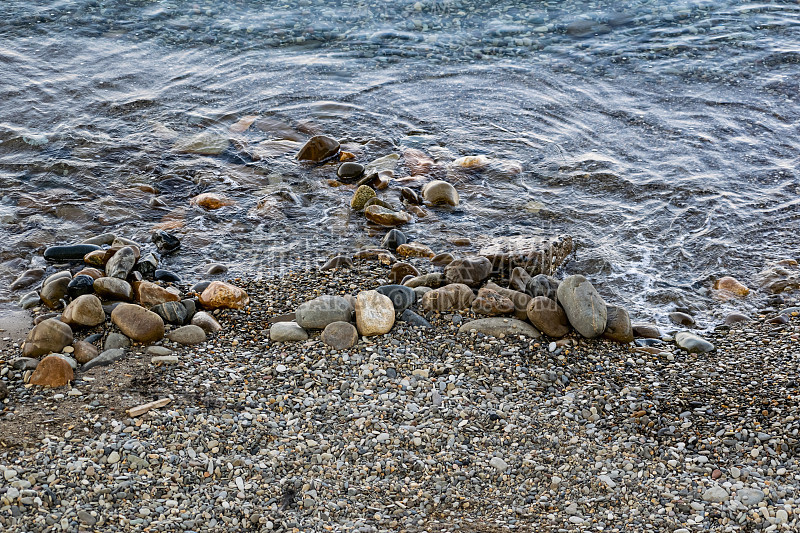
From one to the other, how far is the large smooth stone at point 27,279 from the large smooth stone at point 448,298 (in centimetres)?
268

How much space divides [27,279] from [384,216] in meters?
2.62

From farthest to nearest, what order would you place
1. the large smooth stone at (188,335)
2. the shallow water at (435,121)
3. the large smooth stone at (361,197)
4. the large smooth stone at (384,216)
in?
the large smooth stone at (361,197)
the large smooth stone at (384,216)
the shallow water at (435,121)
the large smooth stone at (188,335)

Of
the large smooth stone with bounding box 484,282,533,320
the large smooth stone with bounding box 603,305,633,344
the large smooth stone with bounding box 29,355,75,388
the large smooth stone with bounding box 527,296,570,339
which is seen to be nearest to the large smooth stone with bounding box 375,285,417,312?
the large smooth stone with bounding box 484,282,533,320

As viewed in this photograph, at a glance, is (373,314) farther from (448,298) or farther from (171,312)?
(171,312)

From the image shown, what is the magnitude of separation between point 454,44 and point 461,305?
5688mm

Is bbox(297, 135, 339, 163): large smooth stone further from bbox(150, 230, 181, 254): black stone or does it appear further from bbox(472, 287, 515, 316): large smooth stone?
bbox(472, 287, 515, 316): large smooth stone

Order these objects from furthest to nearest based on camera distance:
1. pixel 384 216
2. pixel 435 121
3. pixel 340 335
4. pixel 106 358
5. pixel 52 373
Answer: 1. pixel 435 121
2. pixel 384 216
3. pixel 340 335
4. pixel 106 358
5. pixel 52 373

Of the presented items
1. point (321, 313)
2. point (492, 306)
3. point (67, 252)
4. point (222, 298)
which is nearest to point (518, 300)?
point (492, 306)

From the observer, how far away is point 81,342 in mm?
4035

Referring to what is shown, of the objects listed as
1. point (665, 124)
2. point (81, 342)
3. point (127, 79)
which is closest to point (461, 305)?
point (81, 342)

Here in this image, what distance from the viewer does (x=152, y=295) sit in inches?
179

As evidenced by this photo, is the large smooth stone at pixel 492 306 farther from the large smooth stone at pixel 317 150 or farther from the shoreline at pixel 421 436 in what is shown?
the large smooth stone at pixel 317 150

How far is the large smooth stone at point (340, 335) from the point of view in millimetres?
4098

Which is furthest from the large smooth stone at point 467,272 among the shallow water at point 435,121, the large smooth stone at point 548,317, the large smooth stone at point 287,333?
the large smooth stone at point 287,333
